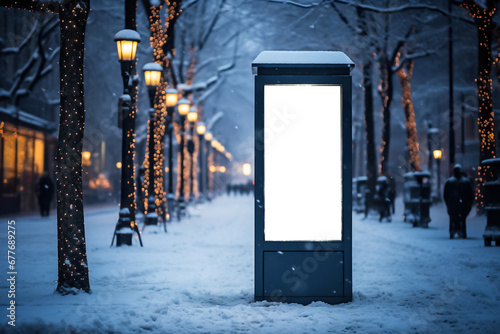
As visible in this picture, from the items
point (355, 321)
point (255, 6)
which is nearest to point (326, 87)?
point (355, 321)

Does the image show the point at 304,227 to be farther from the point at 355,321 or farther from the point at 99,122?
the point at 99,122

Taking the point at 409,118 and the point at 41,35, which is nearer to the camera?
the point at 41,35

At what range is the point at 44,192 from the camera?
27078 mm

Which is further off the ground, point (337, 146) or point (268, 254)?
point (337, 146)

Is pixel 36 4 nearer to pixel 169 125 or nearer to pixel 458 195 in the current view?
pixel 458 195

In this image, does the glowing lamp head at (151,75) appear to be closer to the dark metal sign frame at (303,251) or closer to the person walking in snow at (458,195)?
the person walking in snow at (458,195)

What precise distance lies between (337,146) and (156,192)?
1511cm

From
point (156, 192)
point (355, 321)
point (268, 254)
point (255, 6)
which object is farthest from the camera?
point (255, 6)

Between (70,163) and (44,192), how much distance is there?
20.1m

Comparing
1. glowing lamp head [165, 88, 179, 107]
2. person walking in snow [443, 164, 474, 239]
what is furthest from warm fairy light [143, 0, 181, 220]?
person walking in snow [443, 164, 474, 239]

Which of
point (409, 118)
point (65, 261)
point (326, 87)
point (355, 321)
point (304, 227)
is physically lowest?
point (355, 321)

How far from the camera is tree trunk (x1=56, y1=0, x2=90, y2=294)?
322 inches

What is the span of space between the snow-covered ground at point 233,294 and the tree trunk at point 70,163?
43cm

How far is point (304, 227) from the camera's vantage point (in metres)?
7.90
